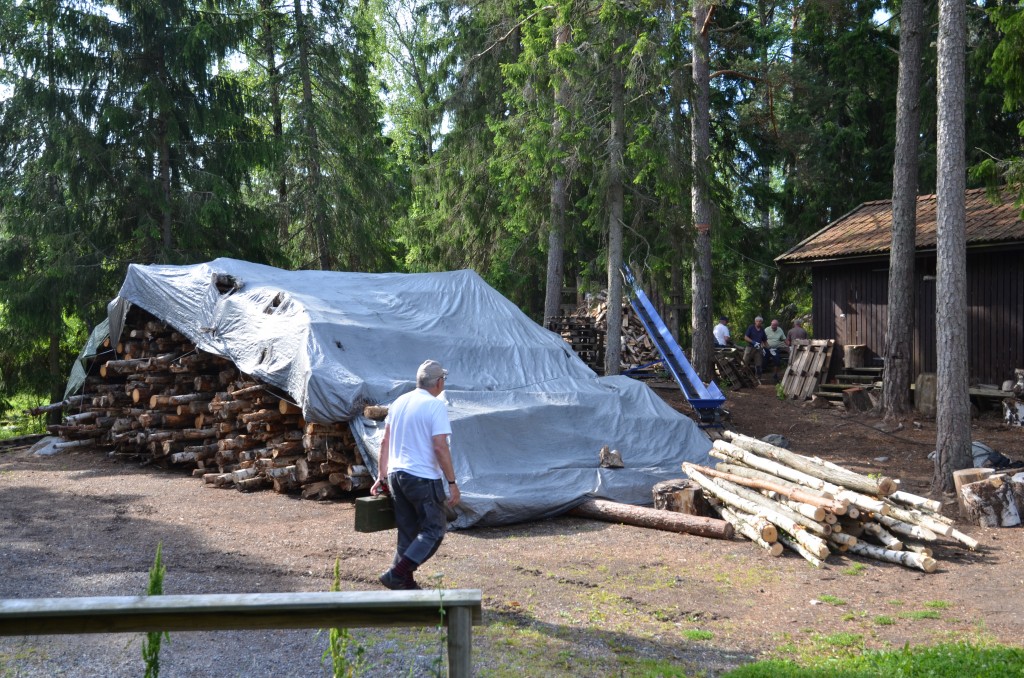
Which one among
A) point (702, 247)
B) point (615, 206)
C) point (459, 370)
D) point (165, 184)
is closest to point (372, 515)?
point (459, 370)

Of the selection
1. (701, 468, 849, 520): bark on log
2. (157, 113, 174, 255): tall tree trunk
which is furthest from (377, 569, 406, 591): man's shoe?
(157, 113, 174, 255): tall tree trunk

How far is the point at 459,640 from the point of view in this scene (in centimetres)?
335

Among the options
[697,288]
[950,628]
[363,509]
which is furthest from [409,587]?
[697,288]

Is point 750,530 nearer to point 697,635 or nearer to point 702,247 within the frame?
point 697,635

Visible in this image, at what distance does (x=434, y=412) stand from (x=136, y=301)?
1021cm

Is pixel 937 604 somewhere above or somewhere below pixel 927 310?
below

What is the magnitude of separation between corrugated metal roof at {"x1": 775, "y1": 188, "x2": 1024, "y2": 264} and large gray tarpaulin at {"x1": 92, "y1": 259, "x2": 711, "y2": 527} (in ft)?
28.3

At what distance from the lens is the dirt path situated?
5754 mm

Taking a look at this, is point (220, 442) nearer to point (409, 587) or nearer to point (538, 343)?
point (538, 343)

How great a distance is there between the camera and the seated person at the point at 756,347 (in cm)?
2425

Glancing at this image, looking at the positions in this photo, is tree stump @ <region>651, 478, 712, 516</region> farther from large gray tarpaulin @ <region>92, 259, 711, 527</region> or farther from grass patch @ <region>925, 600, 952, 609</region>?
grass patch @ <region>925, 600, 952, 609</region>

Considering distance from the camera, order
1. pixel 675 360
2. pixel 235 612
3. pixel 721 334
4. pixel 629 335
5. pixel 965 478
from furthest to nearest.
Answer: pixel 721 334 < pixel 629 335 < pixel 675 360 < pixel 965 478 < pixel 235 612

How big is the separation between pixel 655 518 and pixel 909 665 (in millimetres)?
4693

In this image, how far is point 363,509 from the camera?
6066mm
